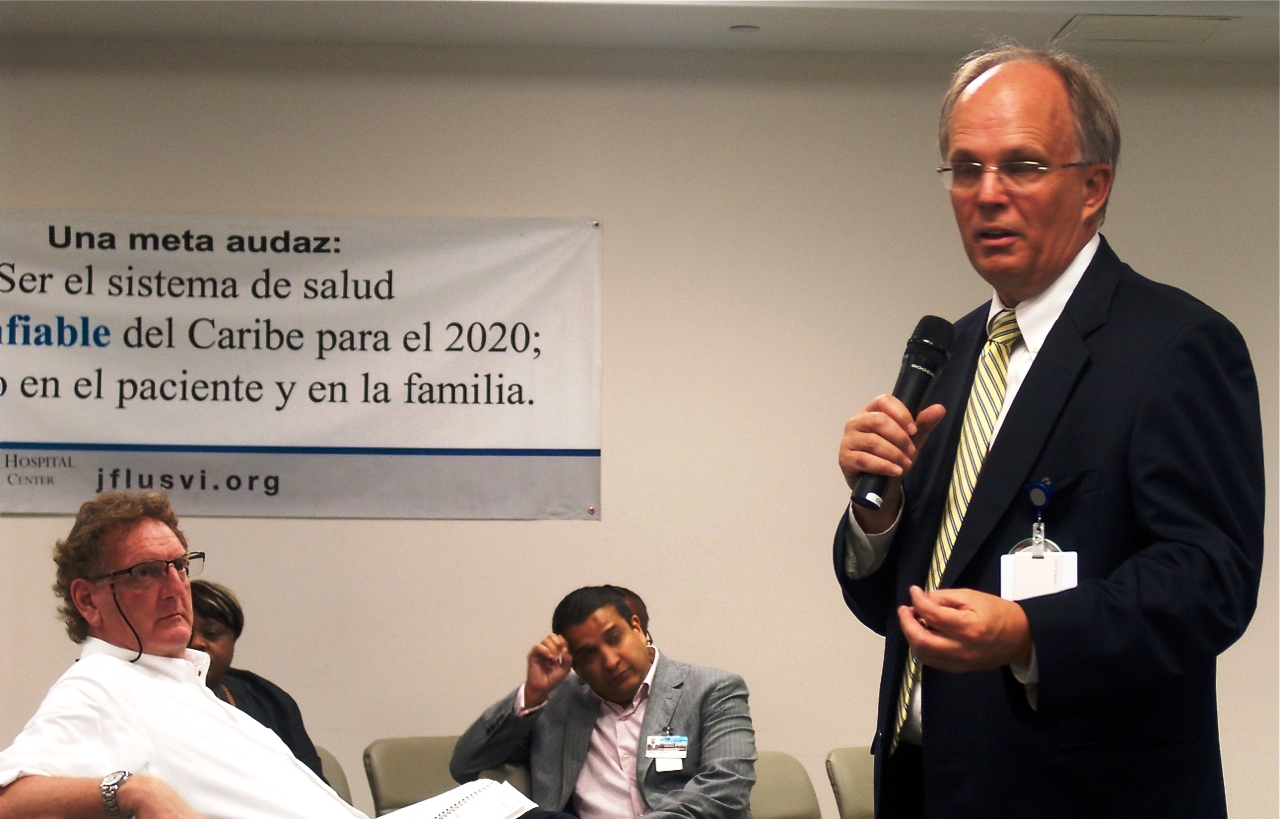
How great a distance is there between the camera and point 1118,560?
1175mm

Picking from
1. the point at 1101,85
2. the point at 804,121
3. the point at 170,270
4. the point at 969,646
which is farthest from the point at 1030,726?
the point at 170,270

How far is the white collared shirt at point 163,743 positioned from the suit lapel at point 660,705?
50.6 inches

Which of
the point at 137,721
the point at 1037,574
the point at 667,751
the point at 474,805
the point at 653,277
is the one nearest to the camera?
the point at 1037,574

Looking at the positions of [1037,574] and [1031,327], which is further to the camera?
[1031,327]

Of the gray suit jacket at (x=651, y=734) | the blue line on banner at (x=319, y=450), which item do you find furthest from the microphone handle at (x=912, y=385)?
the blue line on banner at (x=319, y=450)

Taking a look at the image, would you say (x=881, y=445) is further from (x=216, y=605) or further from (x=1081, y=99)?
(x=216, y=605)

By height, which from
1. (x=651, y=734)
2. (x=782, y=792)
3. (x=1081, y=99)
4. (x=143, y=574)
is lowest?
(x=782, y=792)

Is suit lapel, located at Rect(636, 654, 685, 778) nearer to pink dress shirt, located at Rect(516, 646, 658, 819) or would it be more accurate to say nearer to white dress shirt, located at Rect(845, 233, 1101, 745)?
pink dress shirt, located at Rect(516, 646, 658, 819)

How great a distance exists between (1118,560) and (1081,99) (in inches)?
20.2

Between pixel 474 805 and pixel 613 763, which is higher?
pixel 474 805

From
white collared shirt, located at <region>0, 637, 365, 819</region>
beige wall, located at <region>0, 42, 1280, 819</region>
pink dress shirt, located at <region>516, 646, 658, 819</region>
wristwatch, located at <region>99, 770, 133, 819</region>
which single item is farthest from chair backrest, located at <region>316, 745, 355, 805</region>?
wristwatch, located at <region>99, 770, 133, 819</region>

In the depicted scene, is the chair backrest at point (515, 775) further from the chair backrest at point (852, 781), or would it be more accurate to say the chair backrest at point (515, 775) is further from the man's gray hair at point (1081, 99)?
the man's gray hair at point (1081, 99)

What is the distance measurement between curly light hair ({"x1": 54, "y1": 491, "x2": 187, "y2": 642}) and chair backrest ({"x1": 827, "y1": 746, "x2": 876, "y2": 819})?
6.94ft

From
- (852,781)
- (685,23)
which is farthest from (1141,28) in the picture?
(852,781)
